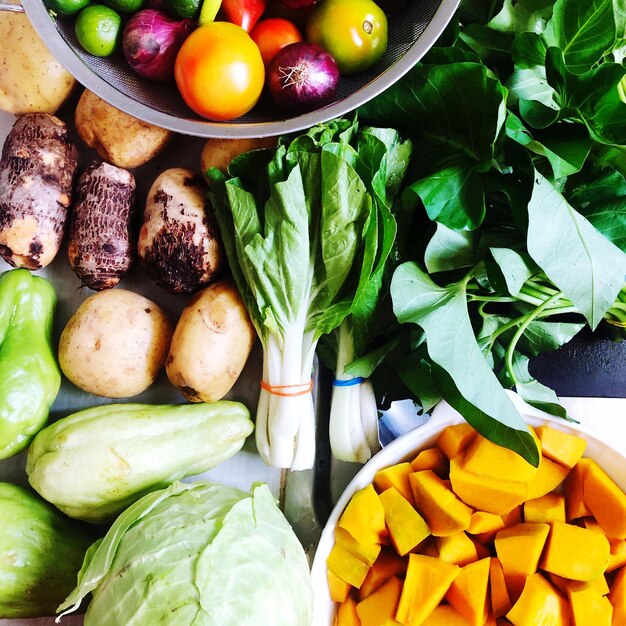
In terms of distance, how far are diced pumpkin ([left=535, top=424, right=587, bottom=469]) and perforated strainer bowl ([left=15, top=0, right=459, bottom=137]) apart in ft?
1.70

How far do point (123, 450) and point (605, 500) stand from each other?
26.7 inches

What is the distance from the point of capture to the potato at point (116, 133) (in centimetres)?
97

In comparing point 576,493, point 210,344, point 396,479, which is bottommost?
point 576,493

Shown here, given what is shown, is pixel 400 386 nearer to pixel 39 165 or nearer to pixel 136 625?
pixel 136 625

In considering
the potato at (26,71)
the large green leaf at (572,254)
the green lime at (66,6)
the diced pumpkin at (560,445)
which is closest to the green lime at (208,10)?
the green lime at (66,6)

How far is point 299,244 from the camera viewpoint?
88 cm

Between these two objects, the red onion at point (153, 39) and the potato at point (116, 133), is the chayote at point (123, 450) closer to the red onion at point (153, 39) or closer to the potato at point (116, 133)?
the potato at point (116, 133)

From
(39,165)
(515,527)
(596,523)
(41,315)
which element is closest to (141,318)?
(41,315)

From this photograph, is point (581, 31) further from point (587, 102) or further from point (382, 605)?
point (382, 605)

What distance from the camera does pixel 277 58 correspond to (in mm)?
855

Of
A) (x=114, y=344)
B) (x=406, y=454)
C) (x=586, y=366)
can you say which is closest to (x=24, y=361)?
(x=114, y=344)

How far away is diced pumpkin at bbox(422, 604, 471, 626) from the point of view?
A: 923 mm

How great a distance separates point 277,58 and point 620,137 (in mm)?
450

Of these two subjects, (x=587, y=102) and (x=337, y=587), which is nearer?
(x=587, y=102)
